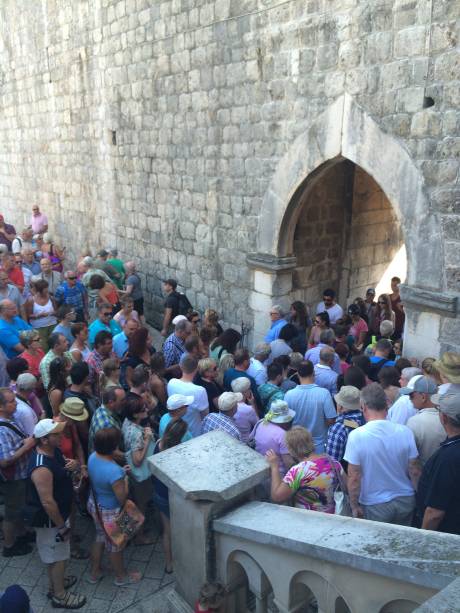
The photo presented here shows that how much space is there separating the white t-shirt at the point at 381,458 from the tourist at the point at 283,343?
2.47 metres

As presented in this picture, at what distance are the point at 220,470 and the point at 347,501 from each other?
118 centimetres

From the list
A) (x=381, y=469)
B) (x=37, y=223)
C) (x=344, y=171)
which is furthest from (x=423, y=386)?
(x=37, y=223)

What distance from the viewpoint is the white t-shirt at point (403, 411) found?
4.00 meters

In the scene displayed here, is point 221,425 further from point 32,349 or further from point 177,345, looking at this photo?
point 32,349

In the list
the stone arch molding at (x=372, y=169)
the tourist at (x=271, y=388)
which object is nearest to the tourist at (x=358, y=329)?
the stone arch molding at (x=372, y=169)

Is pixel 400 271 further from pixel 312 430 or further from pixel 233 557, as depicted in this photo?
pixel 233 557

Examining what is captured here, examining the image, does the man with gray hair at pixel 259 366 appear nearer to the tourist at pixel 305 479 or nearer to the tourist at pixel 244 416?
the tourist at pixel 244 416

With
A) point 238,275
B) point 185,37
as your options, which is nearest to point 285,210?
point 238,275

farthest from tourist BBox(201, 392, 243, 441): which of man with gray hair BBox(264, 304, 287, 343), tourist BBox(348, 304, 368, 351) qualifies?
tourist BBox(348, 304, 368, 351)

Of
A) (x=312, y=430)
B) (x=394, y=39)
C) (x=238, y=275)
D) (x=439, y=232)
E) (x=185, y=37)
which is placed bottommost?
(x=312, y=430)

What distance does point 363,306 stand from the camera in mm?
7613

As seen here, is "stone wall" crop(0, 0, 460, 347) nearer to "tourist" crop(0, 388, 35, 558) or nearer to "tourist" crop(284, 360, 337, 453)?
"tourist" crop(284, 360, 337, 453)

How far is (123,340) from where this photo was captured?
6.05 metres

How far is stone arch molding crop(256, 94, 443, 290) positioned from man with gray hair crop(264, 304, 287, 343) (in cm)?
113
